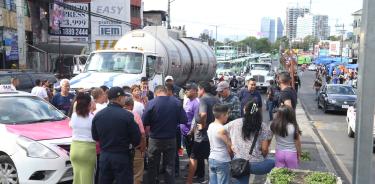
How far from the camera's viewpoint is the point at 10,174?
280 inches

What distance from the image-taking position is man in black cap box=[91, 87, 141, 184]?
235 inches

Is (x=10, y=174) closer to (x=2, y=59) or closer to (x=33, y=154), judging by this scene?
(x=33, y=154)

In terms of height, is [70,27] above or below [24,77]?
above

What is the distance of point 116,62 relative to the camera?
15.4m

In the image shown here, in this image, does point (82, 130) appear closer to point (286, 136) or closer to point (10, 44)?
point (286, 136)

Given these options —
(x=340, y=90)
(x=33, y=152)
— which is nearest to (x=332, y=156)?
(x=33, y=152)

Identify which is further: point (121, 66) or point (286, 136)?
point (121, 66)

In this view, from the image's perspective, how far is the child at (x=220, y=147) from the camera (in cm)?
620

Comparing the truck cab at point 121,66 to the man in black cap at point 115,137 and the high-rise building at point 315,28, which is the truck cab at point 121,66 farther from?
the high-rise building at point 315,28

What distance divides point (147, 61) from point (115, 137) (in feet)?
31.5

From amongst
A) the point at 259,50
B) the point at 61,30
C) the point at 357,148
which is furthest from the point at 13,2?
the point at 259,50

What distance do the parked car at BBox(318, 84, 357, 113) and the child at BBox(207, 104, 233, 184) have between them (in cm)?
1707

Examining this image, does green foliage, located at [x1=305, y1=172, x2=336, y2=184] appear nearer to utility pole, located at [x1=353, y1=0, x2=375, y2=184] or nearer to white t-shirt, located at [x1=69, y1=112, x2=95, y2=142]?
utility pole, located at [x1=353, y1=0, x2=375, y2=184]

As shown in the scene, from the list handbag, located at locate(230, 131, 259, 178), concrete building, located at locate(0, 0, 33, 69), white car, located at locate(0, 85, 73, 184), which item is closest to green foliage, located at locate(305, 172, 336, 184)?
handbag, located at locate(230, 131, 259, 178)
